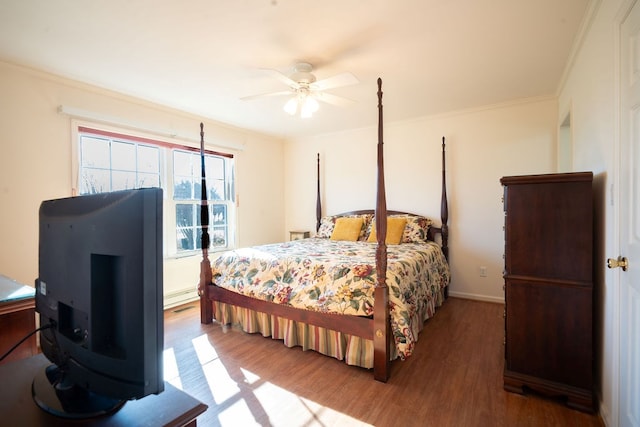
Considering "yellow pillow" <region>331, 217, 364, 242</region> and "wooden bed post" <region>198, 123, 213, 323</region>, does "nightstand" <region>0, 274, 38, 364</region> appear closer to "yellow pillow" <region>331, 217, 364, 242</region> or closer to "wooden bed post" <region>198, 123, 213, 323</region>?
"wooden bed post" <region>198, 123, 213, 323</region>

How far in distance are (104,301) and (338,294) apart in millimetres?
1729

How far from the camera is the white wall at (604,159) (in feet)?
4.89

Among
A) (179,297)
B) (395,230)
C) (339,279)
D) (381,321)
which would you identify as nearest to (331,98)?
(339,279)

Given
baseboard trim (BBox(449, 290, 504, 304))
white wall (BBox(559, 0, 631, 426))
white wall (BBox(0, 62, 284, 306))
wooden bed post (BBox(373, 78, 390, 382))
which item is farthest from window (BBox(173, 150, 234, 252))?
white wall (BBox(559, 0, 631, 426))

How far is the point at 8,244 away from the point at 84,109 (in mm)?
1340

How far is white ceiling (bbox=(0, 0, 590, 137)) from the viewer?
1.83m

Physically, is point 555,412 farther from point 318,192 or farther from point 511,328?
point 318,192

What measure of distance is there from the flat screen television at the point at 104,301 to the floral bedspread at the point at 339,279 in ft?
5.36

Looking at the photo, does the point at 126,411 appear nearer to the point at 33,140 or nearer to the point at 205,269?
the point at 205,269

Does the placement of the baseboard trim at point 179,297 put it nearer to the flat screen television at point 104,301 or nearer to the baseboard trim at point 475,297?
the flat screen television at point 104,301

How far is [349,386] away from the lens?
196 centimetres

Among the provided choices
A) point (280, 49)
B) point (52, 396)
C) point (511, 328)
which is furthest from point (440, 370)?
point (280, 49)

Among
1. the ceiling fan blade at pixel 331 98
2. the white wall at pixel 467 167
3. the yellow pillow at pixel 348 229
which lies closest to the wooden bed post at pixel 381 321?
the ceiling fan blade at pixel 331 98

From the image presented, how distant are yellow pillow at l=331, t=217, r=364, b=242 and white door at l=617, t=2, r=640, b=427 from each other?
2710mm
